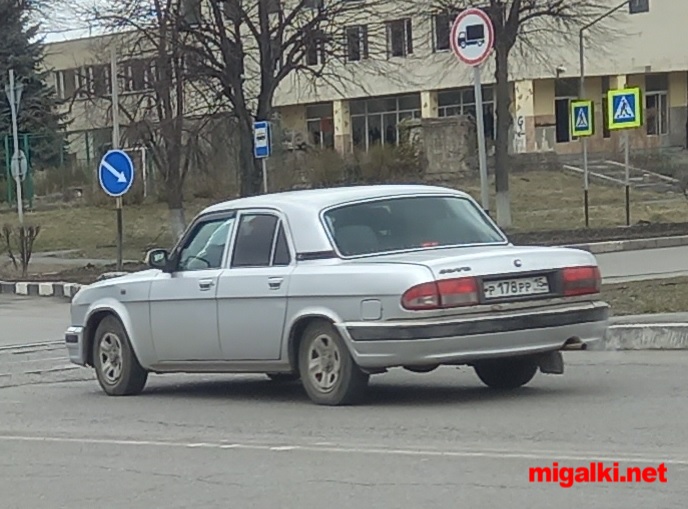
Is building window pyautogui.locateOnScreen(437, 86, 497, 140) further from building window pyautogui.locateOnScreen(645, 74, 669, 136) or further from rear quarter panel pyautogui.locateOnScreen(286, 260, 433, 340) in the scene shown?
rear quarter panel pyautogui.locateOnScreen(286, 260, 433, 340)

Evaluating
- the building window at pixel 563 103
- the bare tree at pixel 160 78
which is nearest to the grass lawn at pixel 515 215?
the bare tree at pixel 160 78

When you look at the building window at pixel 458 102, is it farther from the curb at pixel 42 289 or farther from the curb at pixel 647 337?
the curb at pixel 647 337

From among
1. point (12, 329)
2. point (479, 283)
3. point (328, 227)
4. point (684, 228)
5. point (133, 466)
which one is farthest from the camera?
point (684, 228)

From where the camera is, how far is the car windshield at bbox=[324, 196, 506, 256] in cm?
1066

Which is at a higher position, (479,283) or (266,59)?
(266,59)

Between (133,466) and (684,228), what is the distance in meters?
24.2

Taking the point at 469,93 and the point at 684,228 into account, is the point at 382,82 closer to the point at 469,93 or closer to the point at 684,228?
the point at 469,93

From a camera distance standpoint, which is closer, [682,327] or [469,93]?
[682,327]

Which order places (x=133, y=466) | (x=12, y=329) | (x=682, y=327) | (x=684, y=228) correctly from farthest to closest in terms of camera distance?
(x=684, y=228) < (x=12, y=329) < (x=682, y=327) < (x=133, y=466)

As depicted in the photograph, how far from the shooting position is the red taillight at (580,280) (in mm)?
10266

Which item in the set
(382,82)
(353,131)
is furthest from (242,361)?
(353,131)

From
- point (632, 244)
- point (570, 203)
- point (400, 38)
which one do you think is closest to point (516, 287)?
point (632, 244)

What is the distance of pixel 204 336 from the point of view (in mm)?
11234

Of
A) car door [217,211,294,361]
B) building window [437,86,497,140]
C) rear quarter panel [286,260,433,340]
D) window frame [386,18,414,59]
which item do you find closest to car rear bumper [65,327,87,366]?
car door [217,211,294,361]
